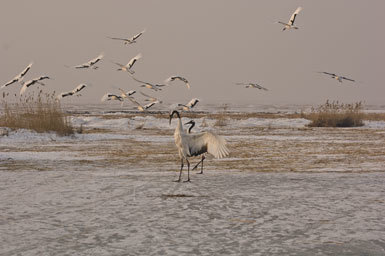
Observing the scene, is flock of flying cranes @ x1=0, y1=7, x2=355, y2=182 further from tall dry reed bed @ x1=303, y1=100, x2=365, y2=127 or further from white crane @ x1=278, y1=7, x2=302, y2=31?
tall dry reed bed @ x1=303, y1=100, x2=365, y2=127

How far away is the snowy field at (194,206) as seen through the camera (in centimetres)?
479

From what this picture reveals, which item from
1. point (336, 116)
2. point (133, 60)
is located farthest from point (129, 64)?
point (336, 116)

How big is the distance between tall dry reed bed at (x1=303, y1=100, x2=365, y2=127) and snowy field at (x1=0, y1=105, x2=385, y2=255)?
16.0 metres

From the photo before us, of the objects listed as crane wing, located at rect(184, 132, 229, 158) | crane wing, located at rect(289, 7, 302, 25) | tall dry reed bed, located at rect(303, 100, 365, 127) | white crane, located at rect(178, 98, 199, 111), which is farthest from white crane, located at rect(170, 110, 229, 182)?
tall dry reed bed, located at rect(303, 100, 365, 127)

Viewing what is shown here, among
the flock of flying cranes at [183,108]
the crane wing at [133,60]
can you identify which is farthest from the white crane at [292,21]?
the crane wing at [133,60]

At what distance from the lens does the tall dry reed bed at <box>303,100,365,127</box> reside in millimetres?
28406

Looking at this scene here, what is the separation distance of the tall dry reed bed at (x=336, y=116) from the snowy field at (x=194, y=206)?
1596 centimetres

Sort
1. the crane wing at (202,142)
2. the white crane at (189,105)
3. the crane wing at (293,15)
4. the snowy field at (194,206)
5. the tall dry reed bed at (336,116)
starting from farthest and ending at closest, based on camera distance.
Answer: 1. the tall dry reed bed at (336,116)
2. the crane wing at (293,15)
3. the white crane at (189,105)
4. the crane wing at (202,142)
5. the snowy field at (194,206)

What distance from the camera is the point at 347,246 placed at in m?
4.69

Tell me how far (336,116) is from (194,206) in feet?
77.8

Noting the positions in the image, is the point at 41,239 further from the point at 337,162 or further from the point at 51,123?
the point at 51,123

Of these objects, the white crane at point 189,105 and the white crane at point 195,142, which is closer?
the white crane at point 195,142

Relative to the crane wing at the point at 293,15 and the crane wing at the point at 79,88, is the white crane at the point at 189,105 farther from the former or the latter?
the crane wing at the point at 293,15

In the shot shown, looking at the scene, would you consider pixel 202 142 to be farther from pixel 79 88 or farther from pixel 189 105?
pixel 79 88
